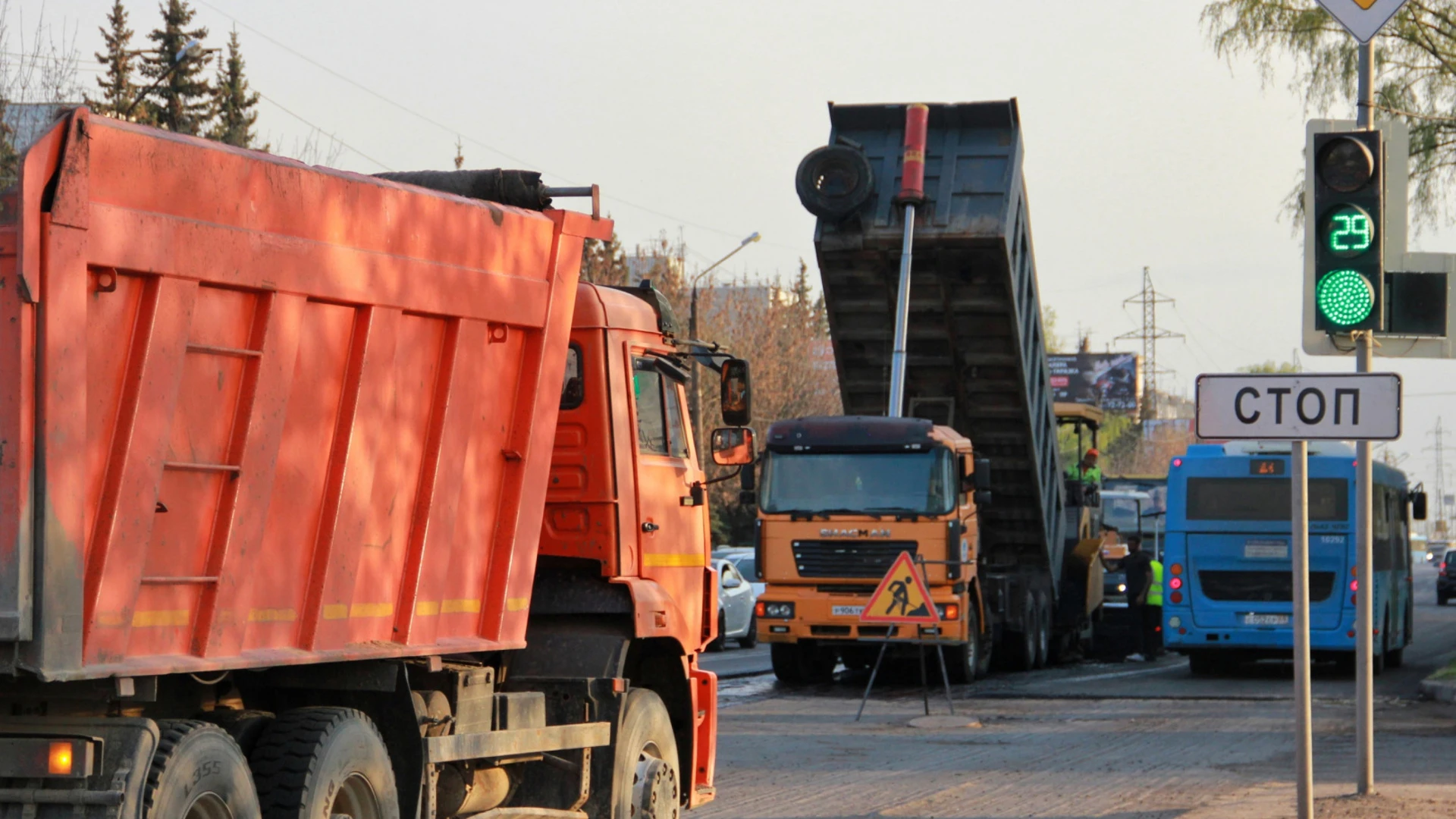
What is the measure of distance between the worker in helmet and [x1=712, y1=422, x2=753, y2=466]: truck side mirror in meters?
16.7

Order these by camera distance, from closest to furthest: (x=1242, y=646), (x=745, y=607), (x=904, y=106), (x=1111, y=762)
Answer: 1. (x=1111, y=762)
2. (x=904, y=106)
3. (x=1242, y=646)
4. (x=745, y=607)


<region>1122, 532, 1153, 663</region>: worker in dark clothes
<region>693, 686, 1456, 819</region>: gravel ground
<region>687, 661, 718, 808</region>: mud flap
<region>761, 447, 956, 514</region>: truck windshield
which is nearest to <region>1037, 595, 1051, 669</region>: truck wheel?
<region>1122, 532, 1153, 663</region>: worker in dark clothes

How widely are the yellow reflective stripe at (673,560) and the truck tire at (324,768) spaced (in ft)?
7.47

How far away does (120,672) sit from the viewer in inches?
195

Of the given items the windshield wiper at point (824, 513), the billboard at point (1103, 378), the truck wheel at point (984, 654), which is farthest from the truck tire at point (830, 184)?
the billboard at point (1103, 378)

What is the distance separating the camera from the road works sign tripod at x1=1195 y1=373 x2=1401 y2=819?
30.0ft

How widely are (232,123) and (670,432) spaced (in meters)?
42.7

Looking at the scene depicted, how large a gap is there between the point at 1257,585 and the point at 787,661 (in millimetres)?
5879

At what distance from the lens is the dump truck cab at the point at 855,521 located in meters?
19.3

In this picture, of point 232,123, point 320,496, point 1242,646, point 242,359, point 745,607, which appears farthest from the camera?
point 232,123

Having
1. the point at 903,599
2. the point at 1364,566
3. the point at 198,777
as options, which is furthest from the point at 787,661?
the point at 198,777

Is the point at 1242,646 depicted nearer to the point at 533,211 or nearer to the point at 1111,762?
the point at 1111,762

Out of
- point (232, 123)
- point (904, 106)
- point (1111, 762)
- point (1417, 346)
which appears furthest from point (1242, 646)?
point (232, 123)

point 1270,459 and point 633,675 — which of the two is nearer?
point 633,675
